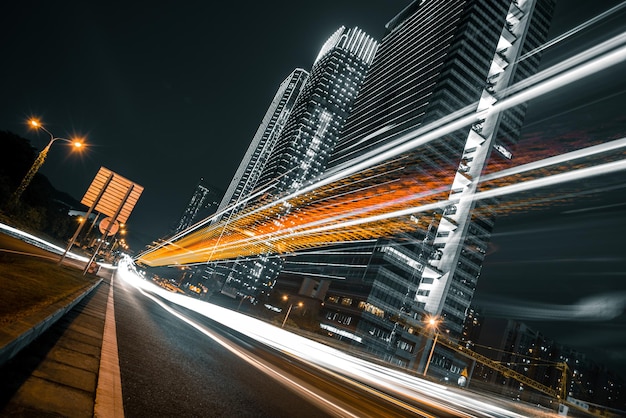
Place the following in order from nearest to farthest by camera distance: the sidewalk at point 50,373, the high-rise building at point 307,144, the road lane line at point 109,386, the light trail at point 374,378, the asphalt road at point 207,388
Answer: the sidewalk at point 50,373
the road lane line at point 109,386
the asphalt road at point 207,388
the light trail at point 374,378
the high-rise building at point 307,144

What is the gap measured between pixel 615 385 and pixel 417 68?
600ft

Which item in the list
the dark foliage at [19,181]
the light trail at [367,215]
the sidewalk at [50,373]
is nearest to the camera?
the sidewalk at [50,373]

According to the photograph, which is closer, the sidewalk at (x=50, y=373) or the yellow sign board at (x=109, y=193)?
the sidewalk at (x=50, y=373)

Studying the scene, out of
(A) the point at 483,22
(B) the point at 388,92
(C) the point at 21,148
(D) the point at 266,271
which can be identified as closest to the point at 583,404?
(C) the point at 21,148

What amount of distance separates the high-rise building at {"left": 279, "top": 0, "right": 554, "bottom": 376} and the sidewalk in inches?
2812

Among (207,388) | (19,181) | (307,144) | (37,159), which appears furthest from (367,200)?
(207,388)

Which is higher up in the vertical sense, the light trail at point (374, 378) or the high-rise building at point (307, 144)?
the high-rise building at point (307, 144)

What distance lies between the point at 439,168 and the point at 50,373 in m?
101

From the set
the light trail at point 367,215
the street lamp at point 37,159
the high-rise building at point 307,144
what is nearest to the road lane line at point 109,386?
the light trail at point 367,215

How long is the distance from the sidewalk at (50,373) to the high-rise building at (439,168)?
2812 inches

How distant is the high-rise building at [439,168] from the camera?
258 feet

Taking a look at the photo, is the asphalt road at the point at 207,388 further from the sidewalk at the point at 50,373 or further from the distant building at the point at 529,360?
the distant building at the point at 529,360

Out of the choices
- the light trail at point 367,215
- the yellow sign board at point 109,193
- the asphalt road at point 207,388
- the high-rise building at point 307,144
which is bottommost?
the asphalt road at point 207,388

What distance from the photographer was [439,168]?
9644 centimetres
